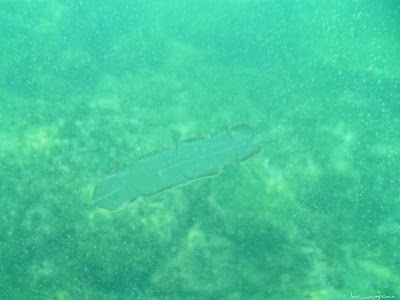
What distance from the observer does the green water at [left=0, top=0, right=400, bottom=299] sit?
5363 mm

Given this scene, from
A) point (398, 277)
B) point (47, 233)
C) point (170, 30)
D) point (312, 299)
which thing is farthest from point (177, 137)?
point (398, 277)

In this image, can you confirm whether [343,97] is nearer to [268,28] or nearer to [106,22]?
[268,28]

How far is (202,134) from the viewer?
559cm

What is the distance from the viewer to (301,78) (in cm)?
562

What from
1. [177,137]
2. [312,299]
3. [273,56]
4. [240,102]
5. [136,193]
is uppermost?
[273,56]

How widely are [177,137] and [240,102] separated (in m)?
1.53

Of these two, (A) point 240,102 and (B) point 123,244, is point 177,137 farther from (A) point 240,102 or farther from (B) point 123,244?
(B) point 123,244

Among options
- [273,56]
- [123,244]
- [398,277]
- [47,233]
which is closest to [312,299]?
[398,277]

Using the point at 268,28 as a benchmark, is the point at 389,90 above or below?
below

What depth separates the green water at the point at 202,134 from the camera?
5.36m

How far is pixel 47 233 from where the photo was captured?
5465 millimetres

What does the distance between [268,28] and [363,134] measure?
9.85 ft

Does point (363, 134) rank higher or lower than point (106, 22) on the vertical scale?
lower

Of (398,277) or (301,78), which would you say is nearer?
(398,277)
